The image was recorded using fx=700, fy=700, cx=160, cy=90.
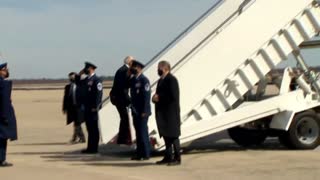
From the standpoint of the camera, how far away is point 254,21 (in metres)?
12.9

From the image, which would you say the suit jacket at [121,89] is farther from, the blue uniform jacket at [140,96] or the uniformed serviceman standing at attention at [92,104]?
the blue uniform jacket at [140,96]

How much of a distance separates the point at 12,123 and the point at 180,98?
301 cm

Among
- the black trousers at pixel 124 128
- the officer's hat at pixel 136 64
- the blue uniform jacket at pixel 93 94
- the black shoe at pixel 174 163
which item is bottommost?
the black shoe at pixel 174 163

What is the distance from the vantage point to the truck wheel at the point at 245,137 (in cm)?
1515

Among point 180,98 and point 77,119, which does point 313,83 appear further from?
point 77,119

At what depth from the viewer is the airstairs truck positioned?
500 inches

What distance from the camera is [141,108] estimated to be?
39.3 ft

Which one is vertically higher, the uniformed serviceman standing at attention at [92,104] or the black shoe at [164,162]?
the uniformed serviceman standing at attention at [92,104]

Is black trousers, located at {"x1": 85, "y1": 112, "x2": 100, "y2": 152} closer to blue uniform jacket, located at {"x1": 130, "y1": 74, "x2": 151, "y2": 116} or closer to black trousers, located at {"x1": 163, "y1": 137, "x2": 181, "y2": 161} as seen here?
blue uniform jacket, located at {"x1": 130, "y1": 74, "x2": 151, "y2": 116}

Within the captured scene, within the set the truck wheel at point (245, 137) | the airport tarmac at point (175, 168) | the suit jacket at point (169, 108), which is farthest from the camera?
the truck wheel at point (245, 137)

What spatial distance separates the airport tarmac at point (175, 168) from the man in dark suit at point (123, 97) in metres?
0.47

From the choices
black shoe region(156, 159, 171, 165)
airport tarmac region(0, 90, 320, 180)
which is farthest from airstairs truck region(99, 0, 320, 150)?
black shoe region(156, 159, 171, 165)

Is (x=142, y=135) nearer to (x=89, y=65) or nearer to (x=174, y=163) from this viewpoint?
(x=174, y=163)

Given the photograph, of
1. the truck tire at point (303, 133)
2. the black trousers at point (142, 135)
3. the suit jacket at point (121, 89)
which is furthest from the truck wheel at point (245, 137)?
the black trousers at point (142, 135)
